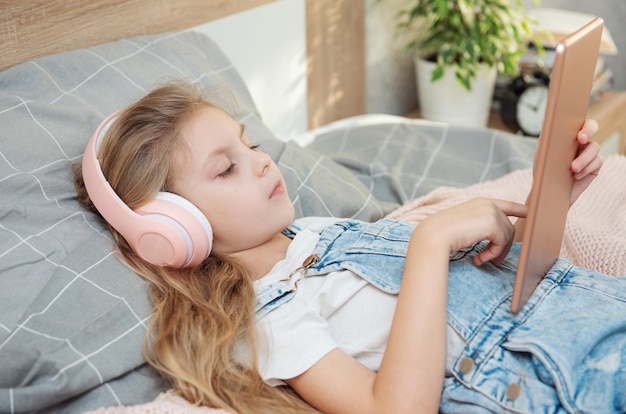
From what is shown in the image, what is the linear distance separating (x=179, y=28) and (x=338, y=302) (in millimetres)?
876

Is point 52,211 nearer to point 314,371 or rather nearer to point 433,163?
point 314,371

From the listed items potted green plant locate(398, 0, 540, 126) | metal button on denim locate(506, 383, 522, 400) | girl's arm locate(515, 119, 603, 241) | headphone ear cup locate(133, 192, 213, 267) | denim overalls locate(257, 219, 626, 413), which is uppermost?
girl's arm locate(515, 119, 603, 241)

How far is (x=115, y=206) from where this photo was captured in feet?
3.53

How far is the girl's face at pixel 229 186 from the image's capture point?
44.3 inches

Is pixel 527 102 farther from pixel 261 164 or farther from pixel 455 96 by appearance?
pixel 261 164

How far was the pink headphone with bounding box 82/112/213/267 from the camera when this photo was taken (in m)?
1.05

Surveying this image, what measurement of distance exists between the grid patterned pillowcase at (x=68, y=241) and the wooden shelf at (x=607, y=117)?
1.19 metres

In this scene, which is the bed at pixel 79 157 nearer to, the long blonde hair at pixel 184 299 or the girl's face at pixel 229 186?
the long blonde hair at pixel 184 299

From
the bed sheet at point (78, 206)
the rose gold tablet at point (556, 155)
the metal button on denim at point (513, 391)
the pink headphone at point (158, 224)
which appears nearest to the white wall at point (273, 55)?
the bed sheet at point (78, 206)

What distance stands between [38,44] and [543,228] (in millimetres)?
917

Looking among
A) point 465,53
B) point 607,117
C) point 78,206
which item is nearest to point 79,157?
point 78,206

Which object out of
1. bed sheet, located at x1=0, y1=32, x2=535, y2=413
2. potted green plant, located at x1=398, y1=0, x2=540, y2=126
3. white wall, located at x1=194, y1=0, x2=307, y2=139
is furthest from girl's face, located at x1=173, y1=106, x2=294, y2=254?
potted green plant, located at x1=398, y1=0, x2=540, y2=126

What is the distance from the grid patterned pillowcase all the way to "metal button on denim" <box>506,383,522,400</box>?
0.45m

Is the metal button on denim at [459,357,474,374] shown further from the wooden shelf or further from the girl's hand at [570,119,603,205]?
the wooden shelf
